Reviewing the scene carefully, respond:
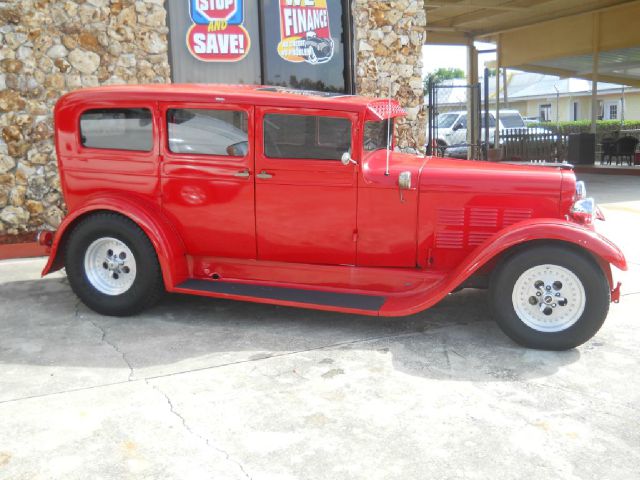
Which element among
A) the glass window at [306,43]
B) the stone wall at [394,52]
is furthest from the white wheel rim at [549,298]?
the glass window at [306,43]

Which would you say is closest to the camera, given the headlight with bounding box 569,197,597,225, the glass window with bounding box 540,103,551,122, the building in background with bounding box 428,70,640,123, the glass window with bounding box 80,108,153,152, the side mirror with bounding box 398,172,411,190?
the headlight with bounding box 569,197,597,225

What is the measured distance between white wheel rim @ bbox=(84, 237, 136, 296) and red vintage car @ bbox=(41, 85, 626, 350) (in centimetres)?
1

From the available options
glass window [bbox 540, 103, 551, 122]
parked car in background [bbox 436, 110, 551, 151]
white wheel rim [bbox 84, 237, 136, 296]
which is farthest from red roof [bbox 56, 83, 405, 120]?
glass window [bbox 540, 103, 551, 122]

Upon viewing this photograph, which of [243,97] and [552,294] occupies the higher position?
[243,97]

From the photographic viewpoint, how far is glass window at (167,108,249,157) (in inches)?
181

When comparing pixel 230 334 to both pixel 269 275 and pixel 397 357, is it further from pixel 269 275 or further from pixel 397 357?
pixel 397 357

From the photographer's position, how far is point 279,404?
3355 millimetres

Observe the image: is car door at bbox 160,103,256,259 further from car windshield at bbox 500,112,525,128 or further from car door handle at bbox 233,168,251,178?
car windshield at bbox 500,112,525,128

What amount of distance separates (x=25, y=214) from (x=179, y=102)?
3.47 m

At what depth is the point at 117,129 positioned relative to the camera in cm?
486

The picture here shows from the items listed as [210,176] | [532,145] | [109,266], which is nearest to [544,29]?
[532,145]

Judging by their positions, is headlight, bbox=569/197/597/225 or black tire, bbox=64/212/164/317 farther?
black tire, bbox=64/212/164/317

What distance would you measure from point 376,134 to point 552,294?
5.96 ft

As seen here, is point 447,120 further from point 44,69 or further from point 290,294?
point 290,294
